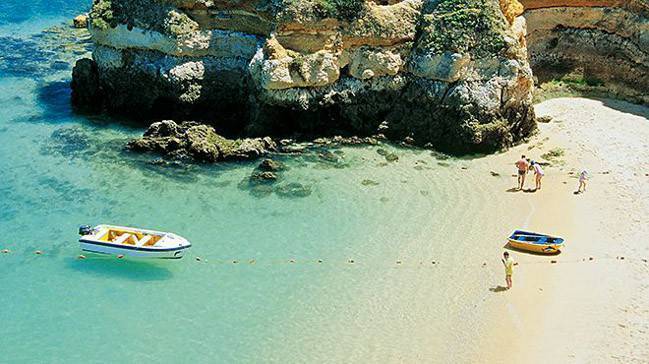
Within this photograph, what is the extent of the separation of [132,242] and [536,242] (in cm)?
1556

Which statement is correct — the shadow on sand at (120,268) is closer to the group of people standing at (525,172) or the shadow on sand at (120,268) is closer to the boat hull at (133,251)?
the boat hull at (133,251)

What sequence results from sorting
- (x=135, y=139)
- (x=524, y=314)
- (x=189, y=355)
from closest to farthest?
(x=189, y=355), (x=524, y=314), (x=135, y=139)

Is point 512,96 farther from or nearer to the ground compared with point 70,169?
farther from the ground

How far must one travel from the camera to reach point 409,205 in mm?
29688

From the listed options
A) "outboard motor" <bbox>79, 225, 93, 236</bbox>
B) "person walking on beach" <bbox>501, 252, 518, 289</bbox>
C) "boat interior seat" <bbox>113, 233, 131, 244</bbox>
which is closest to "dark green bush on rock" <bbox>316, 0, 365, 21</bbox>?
"boat interior seat" <bbox>113, 233, 131, 244</bbox>

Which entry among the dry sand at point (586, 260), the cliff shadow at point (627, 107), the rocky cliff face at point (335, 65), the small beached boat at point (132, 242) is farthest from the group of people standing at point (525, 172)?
the small beached boat at point (132, 242)

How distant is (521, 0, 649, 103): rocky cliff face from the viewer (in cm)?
3816

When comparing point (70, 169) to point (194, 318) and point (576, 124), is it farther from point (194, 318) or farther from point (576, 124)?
point (576, 124)

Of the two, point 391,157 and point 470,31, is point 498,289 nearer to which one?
point 391,157

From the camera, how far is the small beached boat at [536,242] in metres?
26.0

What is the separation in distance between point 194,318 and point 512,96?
784 inches

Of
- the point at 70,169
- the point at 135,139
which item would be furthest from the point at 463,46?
the point at 70,169

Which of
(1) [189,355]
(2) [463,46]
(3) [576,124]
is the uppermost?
(2) [463,46]

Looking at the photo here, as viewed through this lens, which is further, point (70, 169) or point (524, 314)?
point (70, 169)
